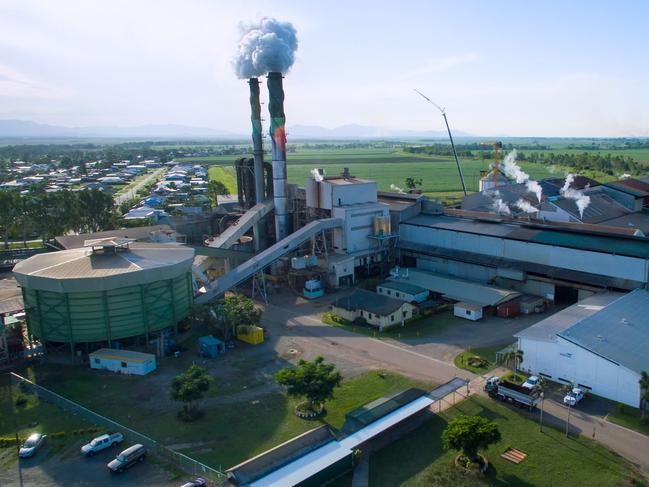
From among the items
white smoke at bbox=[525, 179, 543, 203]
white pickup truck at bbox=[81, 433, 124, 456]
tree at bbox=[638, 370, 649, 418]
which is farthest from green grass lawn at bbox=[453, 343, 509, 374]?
white smoke at bbox=[525, 179, 543, 203]

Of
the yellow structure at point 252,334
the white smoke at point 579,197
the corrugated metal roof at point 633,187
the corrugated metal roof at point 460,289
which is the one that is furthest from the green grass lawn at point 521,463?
the corrugated metal roof at point 633,187

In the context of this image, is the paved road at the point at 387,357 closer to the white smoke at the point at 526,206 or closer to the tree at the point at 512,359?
the tree at the point at 512,359

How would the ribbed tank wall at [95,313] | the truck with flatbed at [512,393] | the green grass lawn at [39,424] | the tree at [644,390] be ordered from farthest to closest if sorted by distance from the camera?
1. the ribbed tank wall at [95,313]
2. the truck with flatbed at [512,393]
3. the tree at [644,390]
4. the green grass lawn at [39,424]

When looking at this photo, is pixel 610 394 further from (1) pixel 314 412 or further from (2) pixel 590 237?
(2) pixel 590 237

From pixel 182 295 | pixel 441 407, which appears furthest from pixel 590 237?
pixel 182 295

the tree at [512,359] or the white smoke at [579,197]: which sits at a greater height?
the white smoke at [579,197]
